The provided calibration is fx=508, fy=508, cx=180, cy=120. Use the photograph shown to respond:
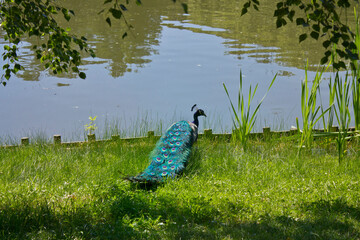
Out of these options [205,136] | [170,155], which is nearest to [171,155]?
[170,155]

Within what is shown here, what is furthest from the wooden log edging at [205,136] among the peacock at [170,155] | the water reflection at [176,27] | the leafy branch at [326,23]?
the water reflection at [176,27]

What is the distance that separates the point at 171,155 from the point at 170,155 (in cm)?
1

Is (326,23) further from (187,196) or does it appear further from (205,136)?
(205,136)

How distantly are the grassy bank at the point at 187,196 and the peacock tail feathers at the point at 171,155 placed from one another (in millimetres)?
145

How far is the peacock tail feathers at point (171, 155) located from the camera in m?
5.28

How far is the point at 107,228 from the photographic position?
4.02 m

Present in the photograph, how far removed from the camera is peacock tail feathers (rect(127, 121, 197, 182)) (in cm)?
528

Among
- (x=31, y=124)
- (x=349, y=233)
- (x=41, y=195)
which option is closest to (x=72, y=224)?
(x=41, y=195)

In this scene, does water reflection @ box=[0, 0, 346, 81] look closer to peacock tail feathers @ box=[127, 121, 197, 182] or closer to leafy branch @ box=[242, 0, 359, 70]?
peacock tail feathers @ box=[127, 121, 197, 182]

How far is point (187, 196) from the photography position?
4750 mm

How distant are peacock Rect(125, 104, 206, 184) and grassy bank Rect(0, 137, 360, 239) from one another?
138 millimetres

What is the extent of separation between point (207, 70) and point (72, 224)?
828 cm

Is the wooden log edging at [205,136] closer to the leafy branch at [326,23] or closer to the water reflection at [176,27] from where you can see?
the leafy branch at [326,23]

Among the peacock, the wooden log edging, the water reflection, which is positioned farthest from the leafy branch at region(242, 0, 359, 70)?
the water reflection
